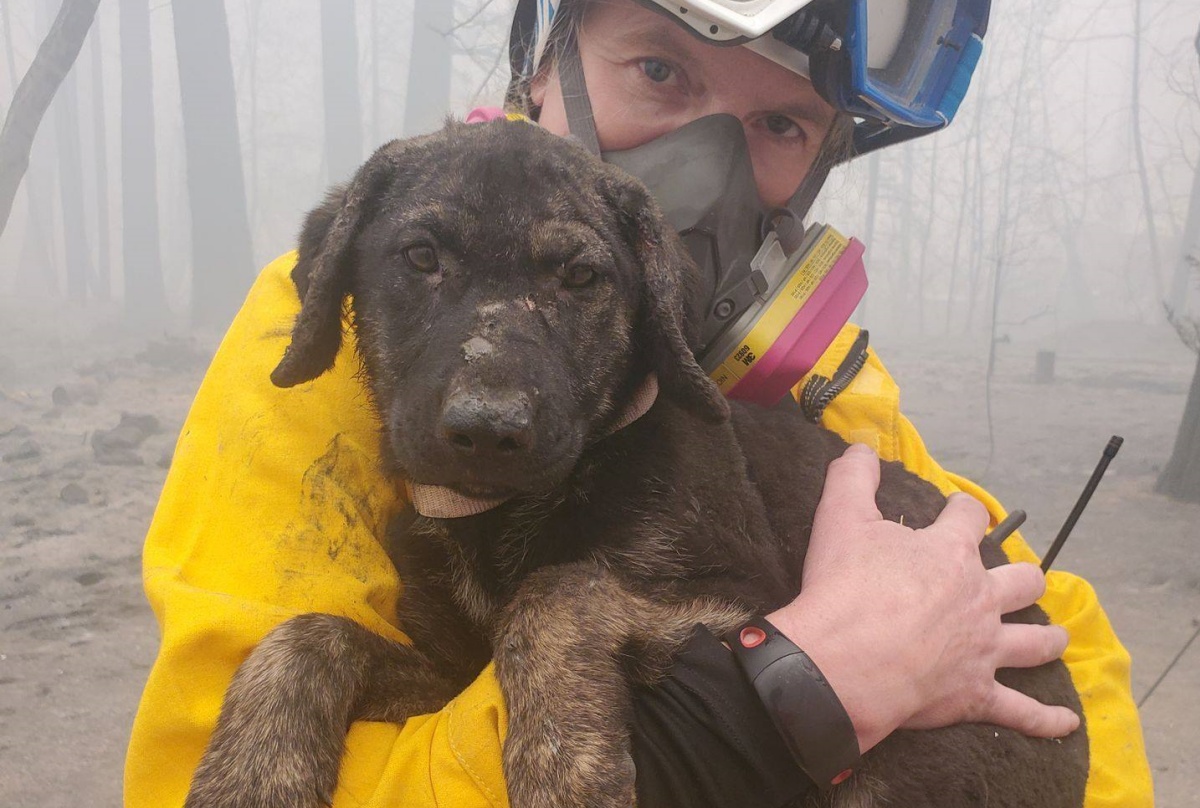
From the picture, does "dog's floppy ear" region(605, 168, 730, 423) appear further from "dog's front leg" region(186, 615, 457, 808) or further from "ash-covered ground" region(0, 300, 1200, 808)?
"ash-covered ground" region(0, 300, 1200, 808)

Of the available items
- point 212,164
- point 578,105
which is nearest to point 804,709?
point 578,105

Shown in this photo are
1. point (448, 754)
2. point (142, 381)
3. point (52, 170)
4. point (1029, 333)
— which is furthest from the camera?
point (1029, 333)

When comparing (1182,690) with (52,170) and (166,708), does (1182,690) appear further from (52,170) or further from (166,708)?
(52,170)

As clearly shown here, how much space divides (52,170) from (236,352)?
11210 mm

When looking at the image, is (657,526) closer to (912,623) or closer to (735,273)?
(912,623)

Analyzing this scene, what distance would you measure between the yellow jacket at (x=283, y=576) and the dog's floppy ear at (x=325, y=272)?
108 millimetres

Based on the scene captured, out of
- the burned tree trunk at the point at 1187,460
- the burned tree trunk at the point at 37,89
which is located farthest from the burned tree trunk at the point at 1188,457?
the burned tree trunk at the point at 37,89

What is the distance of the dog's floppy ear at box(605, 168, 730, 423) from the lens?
7.18 feet

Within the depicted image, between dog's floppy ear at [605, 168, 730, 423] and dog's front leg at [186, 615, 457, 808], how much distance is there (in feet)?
3.31

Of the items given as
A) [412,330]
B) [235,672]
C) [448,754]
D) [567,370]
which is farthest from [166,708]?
[567,370]

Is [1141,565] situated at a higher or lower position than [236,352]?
lower

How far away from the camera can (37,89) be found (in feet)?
17.9

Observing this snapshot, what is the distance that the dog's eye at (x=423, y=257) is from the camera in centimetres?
211

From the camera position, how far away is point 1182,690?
5855 mm
